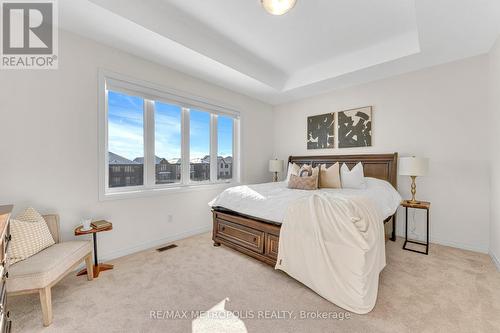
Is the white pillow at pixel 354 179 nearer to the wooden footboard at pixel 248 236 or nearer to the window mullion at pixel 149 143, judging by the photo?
the wooden footboard at pixel 248 236

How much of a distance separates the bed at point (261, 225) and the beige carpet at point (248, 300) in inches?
7.9

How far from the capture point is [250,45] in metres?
3.14

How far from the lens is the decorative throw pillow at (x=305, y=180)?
336cm

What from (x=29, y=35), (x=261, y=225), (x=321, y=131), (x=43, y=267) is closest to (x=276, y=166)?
(x=321, y=131)

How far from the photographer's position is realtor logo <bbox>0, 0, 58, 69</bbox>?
6.87ft

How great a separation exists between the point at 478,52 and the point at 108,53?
192 inches

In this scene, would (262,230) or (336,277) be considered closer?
(336,277)

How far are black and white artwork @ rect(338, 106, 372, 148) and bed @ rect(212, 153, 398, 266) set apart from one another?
0.27 metres

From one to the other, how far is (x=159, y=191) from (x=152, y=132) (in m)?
0.90

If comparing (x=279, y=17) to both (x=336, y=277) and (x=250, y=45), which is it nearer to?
(x=250, y=45)

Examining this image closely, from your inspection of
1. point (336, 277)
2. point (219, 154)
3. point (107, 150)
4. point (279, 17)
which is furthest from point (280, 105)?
point (336, 277)

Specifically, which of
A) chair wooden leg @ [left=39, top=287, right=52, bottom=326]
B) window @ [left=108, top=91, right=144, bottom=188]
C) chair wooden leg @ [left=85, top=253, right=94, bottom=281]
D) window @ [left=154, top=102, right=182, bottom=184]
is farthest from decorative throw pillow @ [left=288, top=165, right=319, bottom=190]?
chair wooden leg @ [left=39, top=287, right=52, bottom=326]

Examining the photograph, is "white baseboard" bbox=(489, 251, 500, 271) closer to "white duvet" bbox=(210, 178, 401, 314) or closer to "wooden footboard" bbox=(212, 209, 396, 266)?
"white duvet" bbox=(210, 178, 401, 314)

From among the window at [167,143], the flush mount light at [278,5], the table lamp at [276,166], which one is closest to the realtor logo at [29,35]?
the window at [167,143]
